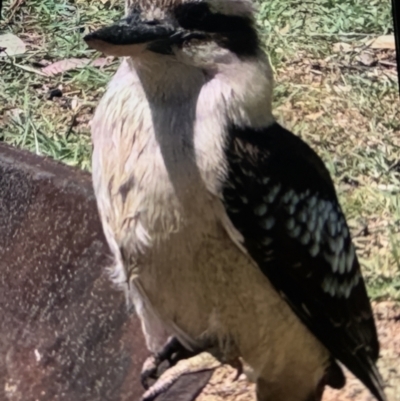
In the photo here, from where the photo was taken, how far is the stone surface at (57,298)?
3.21 ft

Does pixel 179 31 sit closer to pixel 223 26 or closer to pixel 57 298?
pixel 223 26

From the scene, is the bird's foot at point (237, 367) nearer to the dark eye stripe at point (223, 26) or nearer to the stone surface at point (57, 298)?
the stone surface at point (57, 298)

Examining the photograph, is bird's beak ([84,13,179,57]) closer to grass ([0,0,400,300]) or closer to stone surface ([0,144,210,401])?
grass ([0,0,400,300])

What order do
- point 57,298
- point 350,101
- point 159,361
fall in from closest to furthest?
1. point 350,101
2. point 159,361
3. point 57,298

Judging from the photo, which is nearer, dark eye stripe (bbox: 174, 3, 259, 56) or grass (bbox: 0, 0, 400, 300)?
dark eye stripe (bbox: 174, 3, 259, 56)

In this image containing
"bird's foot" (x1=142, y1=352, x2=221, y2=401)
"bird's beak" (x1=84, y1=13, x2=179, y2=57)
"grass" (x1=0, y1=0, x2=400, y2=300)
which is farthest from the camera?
"bird's foot" (x1=142, y1=352, x2=221, y2=401)

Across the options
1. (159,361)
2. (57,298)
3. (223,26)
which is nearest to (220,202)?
(223,26)

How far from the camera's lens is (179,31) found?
0.69 meters

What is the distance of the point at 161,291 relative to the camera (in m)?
0.82

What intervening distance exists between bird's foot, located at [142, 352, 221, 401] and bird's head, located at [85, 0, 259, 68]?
12.4 inches

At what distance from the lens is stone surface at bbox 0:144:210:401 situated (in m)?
0.98

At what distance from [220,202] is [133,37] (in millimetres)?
155

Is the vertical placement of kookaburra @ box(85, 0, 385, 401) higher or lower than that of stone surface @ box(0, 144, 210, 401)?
higher

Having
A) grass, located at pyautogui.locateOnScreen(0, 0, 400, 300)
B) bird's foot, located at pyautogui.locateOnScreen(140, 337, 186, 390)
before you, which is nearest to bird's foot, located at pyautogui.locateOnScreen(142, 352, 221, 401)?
bird's foot, located at pyautogui.locateOnScreen(140, 337, 186, 390)
